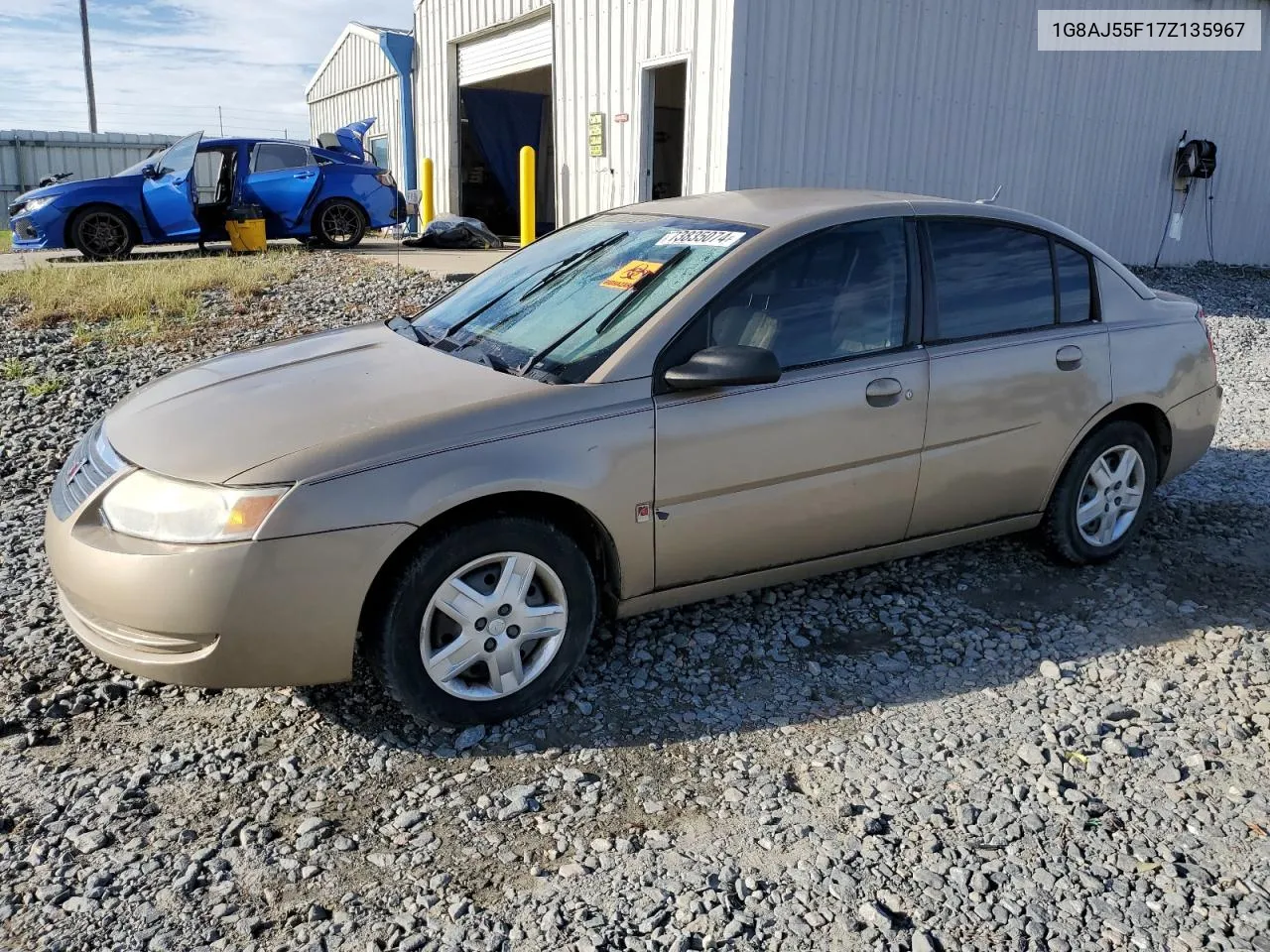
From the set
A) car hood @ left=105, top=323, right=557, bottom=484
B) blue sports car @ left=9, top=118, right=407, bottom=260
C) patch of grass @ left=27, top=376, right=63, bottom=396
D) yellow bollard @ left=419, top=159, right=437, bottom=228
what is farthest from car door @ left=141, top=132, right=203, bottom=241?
car hood @ left=105, top=323, right=557, bottom=484

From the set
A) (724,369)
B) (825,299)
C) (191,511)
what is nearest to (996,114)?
(825,299)

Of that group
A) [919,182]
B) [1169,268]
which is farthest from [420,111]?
[1169,268]

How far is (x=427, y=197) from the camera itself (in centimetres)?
1642

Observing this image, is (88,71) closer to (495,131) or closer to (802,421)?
(495,131)

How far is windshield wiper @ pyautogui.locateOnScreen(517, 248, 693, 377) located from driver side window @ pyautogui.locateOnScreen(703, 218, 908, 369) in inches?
11.0

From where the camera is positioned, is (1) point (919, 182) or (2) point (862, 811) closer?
(2) point (862, 811)

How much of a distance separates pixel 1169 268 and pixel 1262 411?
30.7ft

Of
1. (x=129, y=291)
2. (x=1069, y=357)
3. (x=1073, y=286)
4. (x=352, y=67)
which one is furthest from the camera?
(x=352, y=67)

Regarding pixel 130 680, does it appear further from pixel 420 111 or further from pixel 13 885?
pixel 420 111

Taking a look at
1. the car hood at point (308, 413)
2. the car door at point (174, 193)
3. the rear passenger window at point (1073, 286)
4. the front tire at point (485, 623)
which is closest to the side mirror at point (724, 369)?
the car hood at point (308, 413)

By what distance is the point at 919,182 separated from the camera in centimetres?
1186

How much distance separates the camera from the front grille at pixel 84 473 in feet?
10.4

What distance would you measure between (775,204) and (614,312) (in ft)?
3.12

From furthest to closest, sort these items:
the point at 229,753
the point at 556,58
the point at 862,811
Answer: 1. the point at 556,58
2. the point at 229,753
3. the point at 862,811
